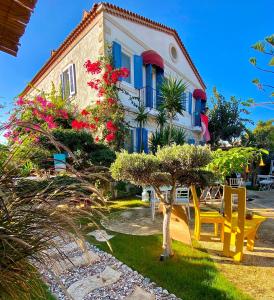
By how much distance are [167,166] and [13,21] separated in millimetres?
3034

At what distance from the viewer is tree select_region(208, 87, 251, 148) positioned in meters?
20.7

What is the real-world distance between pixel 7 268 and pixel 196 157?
329 cm

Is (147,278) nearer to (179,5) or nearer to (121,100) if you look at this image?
(121,100)

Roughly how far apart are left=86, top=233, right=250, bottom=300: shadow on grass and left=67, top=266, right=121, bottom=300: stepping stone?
18.7 inches

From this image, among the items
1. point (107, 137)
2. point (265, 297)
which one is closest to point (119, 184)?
point (107, 137)

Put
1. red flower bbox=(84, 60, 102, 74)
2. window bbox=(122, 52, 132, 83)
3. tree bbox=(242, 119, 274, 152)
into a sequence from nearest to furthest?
red flower bbox=(84, 60, 102, 74)
window bbox=(122, 52, 132, 83)
tree bbox=(242, 119, 274, 152)

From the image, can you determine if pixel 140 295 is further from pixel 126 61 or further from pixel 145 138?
pixel 126 61

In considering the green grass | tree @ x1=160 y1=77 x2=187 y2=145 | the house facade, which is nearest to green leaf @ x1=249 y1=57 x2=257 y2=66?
tree @ x1=160 y1=77 x2=187 y2=145

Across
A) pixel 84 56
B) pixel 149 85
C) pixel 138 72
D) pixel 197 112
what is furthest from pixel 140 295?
pixel 197 112

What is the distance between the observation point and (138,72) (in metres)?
13.2

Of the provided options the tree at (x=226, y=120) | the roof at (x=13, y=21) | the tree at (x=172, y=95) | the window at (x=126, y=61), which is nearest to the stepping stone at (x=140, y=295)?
the roof at (x=13, y=21)

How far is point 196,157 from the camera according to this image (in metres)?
4.14

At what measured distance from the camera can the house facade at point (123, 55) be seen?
12.1 m

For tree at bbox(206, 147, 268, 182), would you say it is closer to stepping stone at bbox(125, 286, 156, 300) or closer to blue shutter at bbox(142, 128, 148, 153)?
stepping stone at bbox(125, 286, 156, 300)
